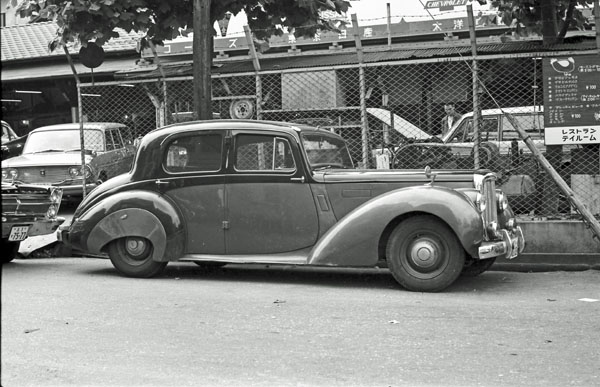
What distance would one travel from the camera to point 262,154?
8719 mm

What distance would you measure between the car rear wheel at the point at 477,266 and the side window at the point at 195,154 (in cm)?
285

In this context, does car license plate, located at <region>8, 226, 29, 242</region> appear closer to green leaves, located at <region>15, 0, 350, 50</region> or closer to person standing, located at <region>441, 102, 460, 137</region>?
green leaves, located at <region>15, 0, 350, 50</region>

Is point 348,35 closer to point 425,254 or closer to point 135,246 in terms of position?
point 135,246

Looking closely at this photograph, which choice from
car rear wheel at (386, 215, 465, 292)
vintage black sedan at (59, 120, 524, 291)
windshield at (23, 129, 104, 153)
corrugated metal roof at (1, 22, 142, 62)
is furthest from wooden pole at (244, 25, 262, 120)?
corrugated metal roof at (1, 22, 142, 62)

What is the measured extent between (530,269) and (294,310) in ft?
11.8

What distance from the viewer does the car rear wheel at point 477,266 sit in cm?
859

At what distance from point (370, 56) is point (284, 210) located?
22.9 feet

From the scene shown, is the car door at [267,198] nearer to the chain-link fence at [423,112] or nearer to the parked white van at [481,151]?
the chain-link fence at [423,112]

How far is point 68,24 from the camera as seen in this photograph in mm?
10719

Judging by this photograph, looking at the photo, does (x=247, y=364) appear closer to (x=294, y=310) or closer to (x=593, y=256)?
(x=294, y=310)

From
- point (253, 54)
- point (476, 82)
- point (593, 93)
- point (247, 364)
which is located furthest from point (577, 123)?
point (247, 364)

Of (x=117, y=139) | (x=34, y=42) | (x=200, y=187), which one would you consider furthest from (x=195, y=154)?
(x=34, y=42)

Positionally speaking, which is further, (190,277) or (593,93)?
(593,93)

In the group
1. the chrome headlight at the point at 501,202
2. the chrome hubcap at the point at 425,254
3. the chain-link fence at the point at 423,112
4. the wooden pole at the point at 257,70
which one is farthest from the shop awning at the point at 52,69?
the chrome hubcap at the point at 425,254
